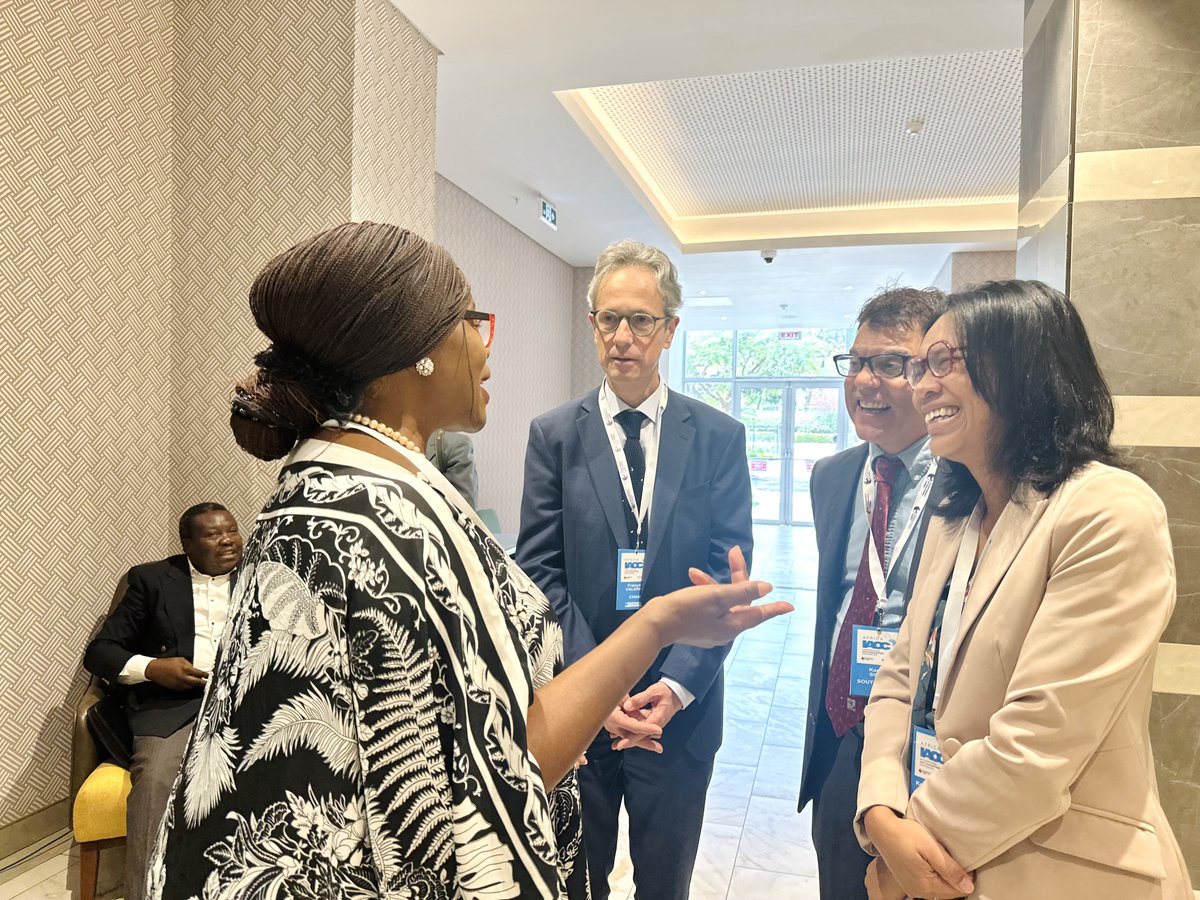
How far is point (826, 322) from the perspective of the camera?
43.5 ft

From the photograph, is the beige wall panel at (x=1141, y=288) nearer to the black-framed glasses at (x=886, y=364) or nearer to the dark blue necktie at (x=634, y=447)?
the black-framed glasses at (x=886, y=364)

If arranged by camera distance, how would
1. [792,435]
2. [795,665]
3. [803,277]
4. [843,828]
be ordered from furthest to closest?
[792,435] → [803,277] → [795,665] → [843,828]

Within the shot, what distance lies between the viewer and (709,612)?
120cm

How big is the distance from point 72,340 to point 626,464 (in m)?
2.45

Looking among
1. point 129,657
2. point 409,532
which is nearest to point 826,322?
point 129,657

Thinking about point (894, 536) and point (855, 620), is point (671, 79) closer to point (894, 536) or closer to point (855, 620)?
point (894, 536)

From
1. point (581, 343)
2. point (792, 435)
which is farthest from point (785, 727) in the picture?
point (792, 435)

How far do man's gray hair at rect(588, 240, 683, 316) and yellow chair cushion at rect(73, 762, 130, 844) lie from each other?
233 centimetres

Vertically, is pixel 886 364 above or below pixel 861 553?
above

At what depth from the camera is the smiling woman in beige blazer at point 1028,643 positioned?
42.5 inches

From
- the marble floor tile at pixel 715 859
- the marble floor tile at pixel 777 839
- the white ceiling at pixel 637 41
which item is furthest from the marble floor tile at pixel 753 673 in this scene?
the white ceiling at pixel 637 41

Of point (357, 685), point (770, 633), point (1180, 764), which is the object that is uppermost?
point (357, 685)

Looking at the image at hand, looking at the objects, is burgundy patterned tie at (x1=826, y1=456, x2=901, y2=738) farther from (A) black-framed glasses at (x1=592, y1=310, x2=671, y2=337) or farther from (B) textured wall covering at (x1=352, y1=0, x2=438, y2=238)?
(B) textured wall covering at (x1=352, y1=0, x2=438, y2=238)

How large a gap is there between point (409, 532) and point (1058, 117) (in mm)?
2656
